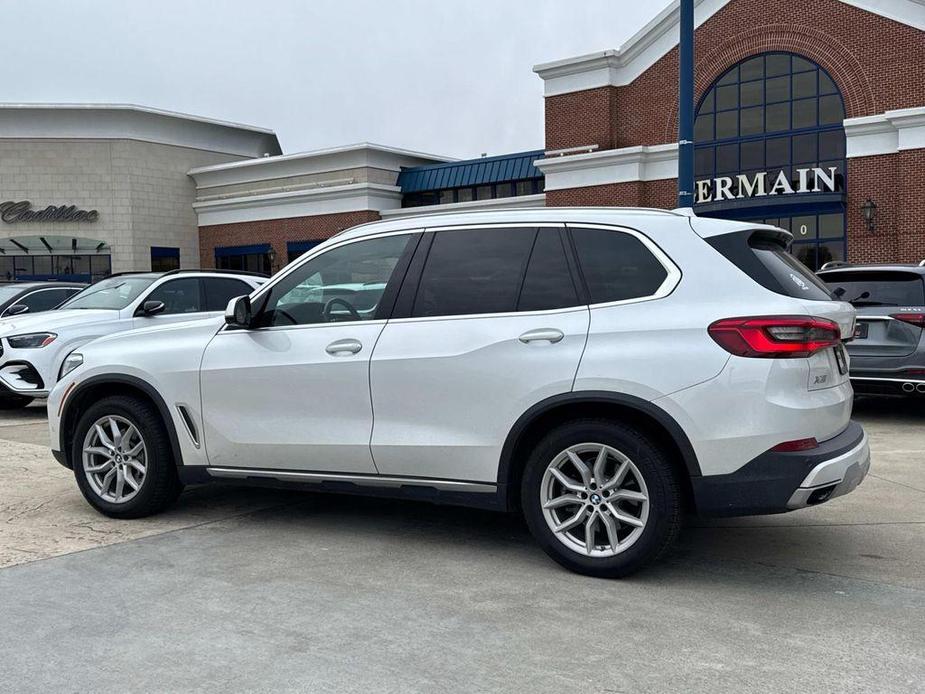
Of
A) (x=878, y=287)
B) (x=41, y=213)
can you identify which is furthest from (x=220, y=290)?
(x=41, y=213)

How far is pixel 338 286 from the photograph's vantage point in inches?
217

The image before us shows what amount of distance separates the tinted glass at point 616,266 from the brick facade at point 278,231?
2914cm

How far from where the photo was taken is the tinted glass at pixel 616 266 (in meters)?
4.70

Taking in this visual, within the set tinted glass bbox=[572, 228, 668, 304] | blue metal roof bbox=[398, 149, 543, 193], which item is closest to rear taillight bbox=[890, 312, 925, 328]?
tinted glass bbox=[572, 228, 668, 304]

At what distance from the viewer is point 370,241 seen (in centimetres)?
550

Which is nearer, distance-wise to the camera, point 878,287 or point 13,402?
point 878,287

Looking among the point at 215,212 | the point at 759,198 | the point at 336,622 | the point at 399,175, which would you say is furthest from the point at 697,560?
the point at 215,212

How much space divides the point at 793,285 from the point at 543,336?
4.20 feet

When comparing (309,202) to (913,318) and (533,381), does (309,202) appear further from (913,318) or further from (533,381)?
(533,381)

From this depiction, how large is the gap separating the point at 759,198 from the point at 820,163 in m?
1.85

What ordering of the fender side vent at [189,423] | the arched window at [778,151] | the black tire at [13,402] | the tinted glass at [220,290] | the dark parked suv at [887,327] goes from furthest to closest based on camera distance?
the arched window at [778,151], the black tire at [13,402], the tinted glass at [220,290], the dark parked suv at [887,327], the fender side vent at [189,423]

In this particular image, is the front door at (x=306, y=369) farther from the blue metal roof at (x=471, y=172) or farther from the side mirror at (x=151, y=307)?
the blue metal roof at (x=471, y=172)

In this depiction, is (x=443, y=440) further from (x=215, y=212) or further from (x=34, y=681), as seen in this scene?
(x=215, y=212)

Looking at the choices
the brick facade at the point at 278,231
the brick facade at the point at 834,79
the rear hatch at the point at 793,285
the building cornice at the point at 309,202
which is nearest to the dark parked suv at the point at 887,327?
the rear hatch at the point at 793,285
